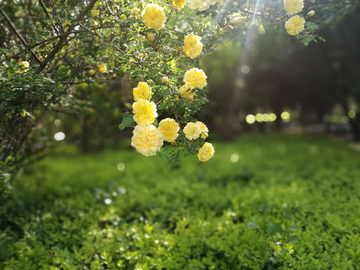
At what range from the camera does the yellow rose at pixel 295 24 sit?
225cm

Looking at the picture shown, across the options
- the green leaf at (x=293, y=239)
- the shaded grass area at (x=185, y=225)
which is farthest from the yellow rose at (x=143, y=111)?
the green leaf at (x=293, y=239)

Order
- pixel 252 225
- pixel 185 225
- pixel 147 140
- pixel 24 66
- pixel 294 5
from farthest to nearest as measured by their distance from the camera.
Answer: pixel 185 225 < pixel 252 225 < pixel 24 66 < pixel 294 5 < pixel 147 140

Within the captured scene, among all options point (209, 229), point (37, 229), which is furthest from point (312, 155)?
point (37, 229)

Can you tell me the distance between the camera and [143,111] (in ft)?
5.79

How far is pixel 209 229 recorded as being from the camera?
348 cm

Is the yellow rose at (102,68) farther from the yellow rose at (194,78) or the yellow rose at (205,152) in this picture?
the yellow rose at (205,152)

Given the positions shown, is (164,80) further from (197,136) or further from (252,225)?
(252,225)

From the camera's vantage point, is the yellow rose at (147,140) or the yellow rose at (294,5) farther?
the yellow rose at (294,5)

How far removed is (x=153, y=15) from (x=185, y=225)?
2757 mm

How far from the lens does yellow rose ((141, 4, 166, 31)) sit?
6.43 feet

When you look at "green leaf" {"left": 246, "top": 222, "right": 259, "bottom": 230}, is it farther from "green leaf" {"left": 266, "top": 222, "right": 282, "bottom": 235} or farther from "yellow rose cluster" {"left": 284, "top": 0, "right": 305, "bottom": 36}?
"yellow rose cluster" {"left": 284, "top": 0, "right": 305, "bottom": 36}

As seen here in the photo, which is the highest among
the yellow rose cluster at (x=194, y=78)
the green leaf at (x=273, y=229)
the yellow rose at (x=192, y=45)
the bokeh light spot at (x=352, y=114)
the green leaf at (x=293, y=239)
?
the yellow rose at (x=192, y=45)

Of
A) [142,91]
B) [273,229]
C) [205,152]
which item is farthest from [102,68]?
[273,229]

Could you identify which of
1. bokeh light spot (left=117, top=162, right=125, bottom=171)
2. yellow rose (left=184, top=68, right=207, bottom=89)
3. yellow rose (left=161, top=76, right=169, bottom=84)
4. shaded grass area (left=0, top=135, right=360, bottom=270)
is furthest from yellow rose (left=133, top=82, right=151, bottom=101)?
bokeh light spot (left=117, top=162, right=125, bottom=171)
